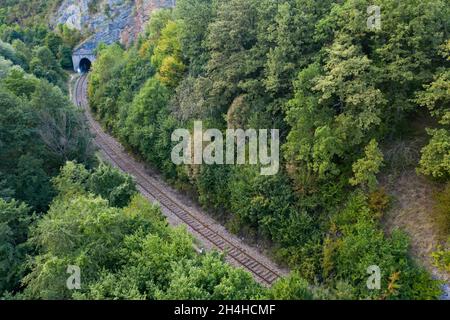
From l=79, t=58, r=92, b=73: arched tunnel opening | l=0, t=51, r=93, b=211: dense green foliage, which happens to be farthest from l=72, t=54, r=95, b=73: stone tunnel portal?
l=0, t=51, r=93, b=211: dense green foliage

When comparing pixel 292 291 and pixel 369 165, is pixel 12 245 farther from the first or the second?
pixel 369 165

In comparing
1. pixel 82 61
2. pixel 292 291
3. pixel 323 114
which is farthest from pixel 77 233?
pixel 82 61

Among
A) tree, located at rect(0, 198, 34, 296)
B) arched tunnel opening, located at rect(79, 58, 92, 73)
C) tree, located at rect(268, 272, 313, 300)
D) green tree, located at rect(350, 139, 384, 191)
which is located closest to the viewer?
tree, located at rect(268, 272, 313, 300)

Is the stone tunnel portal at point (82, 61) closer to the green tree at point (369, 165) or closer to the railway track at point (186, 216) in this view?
the railway track at point (186, 216)

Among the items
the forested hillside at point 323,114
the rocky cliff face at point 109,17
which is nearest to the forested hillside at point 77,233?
the forested hillside at point 323,114

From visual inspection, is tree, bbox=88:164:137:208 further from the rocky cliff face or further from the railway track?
the rocky cliff face

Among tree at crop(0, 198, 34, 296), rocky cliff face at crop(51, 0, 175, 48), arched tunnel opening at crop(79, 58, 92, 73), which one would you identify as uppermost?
rocky cliff face at crop(51, 0, 175, 48)
